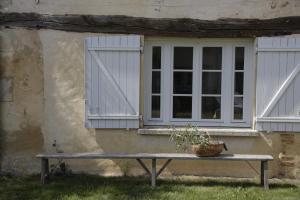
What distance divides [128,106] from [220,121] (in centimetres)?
146

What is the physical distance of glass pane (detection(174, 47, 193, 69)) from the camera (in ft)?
24.2

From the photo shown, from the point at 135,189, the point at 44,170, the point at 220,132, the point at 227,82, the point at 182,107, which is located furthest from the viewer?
the point at 182,107

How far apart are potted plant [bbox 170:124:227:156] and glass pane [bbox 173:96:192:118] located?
0.88 ft

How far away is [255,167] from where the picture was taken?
7.21 metres

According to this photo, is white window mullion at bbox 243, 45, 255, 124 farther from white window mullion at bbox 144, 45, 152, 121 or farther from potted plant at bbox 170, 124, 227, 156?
white window mullion at bbox 144, 45, 152, 121

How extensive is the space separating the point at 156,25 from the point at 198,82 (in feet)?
3.58

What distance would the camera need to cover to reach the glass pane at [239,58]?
7.32 meters

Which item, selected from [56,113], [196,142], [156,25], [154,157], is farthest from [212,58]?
[56,113]

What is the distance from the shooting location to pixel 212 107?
739 cm

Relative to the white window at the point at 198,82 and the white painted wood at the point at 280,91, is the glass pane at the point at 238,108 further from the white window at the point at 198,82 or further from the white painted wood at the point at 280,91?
the white painted wood at the point at 280,91

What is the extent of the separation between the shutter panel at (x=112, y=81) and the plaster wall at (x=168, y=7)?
0.44 metres

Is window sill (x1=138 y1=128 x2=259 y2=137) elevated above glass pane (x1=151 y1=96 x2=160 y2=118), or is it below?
below

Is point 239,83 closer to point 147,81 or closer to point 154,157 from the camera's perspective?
point 147,81

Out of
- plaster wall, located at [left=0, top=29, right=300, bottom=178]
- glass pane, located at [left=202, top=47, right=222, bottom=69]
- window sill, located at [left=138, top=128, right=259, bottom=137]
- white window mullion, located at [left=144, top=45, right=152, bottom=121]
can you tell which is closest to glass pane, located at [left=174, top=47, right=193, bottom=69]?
glass pane, located at [left=202, top=47, right=222, bottom=69]
